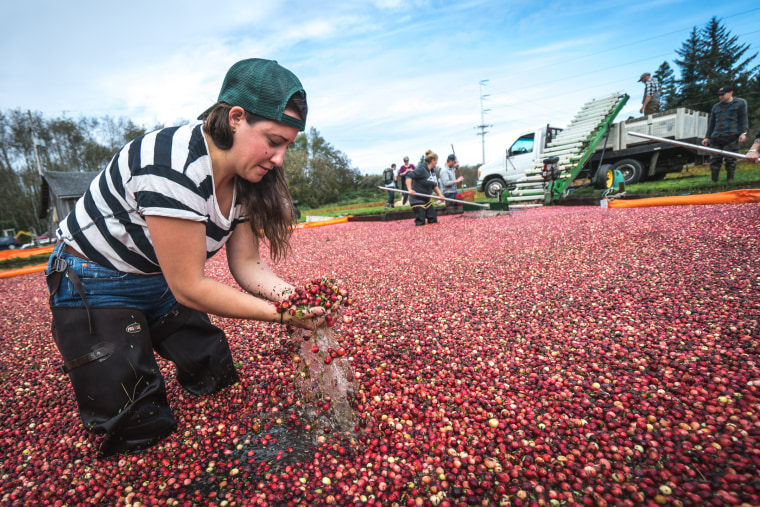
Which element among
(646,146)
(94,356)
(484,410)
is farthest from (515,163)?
(94,356)

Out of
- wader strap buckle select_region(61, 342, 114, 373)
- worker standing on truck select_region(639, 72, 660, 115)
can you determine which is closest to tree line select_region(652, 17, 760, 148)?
worker standing on truck select_region(639, 72, 660, 115)

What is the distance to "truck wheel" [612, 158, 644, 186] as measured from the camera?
10351 millimetres

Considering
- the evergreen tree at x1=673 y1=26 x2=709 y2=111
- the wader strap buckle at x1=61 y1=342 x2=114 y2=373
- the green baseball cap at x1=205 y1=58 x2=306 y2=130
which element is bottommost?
the wader strap buckle at x1=61 y1=342 x2=114 y2=373

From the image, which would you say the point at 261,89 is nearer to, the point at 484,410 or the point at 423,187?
the point at 484,410

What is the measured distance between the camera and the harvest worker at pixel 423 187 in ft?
28.2

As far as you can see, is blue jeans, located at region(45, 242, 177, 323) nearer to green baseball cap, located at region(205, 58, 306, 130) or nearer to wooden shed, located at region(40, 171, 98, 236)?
green baseball cap, located at region(205, 58, 306, 130)

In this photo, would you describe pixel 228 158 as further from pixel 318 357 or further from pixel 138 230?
pixel 318 357

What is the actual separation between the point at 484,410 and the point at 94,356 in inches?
75.4

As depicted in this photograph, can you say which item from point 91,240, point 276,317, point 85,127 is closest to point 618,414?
point 276,317

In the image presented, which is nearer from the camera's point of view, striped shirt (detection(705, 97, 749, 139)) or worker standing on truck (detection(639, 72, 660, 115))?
striped shirt (detection(705, 97, 749, 139))

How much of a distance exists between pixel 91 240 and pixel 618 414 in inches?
104

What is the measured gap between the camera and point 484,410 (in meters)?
1.88

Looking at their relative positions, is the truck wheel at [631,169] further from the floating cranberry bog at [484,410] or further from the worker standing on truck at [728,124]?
the floating cranberry bog at [484,410]

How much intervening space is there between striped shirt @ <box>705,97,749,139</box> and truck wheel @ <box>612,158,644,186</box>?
2769mm
